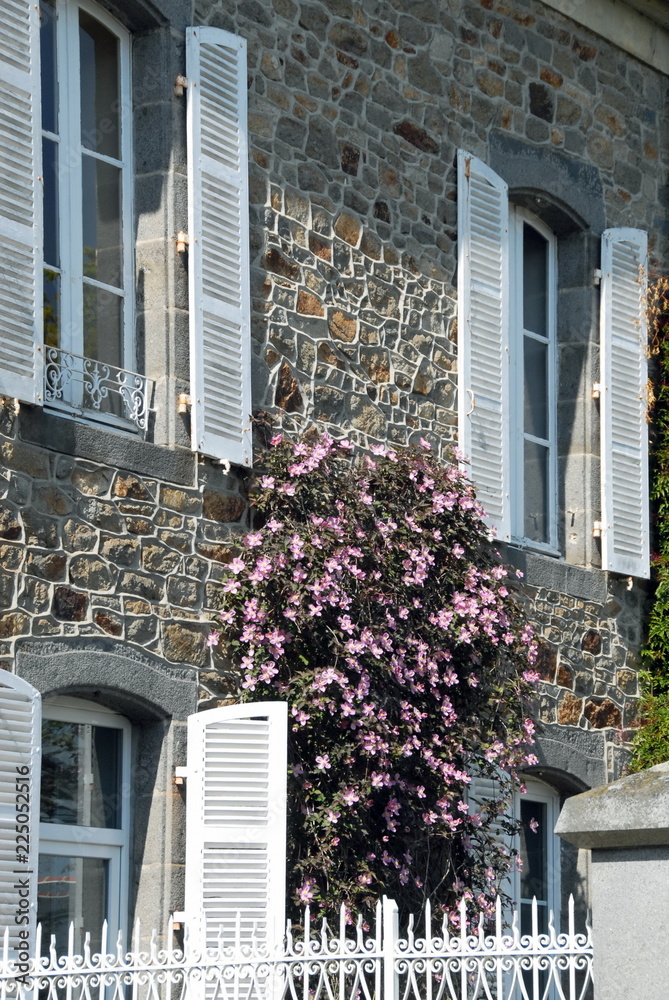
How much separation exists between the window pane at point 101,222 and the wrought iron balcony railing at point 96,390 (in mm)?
439

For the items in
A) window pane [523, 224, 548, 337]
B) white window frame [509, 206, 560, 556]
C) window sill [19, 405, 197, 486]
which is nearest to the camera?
window sill [19, 405, 197, 486]

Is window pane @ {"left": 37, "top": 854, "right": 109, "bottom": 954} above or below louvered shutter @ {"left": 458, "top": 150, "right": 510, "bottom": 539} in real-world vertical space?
below

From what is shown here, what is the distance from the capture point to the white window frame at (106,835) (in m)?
6.98

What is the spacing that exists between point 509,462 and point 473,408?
0.46 m

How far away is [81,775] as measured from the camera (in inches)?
280

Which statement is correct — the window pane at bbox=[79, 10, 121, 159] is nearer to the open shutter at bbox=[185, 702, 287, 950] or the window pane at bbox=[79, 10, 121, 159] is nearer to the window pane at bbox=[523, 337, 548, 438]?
the open shutter at bbox=[185, 702, 287, 950]

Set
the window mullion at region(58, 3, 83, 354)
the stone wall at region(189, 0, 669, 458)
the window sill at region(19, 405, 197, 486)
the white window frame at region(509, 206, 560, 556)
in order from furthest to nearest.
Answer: the white window frame at region(509, 206, 560, 556) < the stone wall at region(189, 0, 669, 458) < the window mullion at region(58, 3, 83, 354) < the window sill at region(19, 405, 197, 486)

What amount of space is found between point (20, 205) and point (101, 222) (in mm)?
798

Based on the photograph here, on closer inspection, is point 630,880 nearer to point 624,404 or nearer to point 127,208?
point 127,208

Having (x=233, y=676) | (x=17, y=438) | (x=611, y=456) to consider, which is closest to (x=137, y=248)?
(x=17, y=438)

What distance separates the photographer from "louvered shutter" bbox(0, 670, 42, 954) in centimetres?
633

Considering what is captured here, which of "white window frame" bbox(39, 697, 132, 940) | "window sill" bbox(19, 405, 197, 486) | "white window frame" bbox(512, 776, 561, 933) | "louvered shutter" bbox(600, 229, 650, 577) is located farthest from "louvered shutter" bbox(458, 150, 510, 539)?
"white window frame" bbox(39, 697, 132, 940)

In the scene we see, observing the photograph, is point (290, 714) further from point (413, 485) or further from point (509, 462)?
point (509, 462)

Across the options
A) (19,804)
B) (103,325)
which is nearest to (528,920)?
(19,804)
